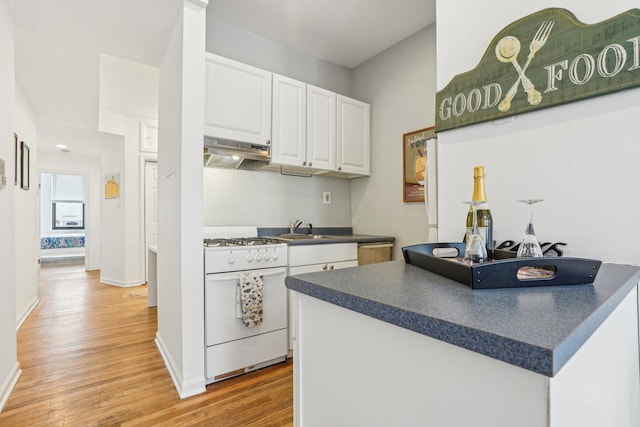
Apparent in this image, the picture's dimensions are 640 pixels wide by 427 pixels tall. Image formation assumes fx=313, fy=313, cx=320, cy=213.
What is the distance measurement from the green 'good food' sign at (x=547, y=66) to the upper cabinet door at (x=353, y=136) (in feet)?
5.23

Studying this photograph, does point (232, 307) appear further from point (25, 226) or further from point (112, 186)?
point (112, 186)

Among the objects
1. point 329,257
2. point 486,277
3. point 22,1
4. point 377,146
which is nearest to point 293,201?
point 329,257

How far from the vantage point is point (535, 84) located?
1.15 metres

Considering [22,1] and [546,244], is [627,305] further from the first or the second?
[22,1]

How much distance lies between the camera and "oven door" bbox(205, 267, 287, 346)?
6.40 ft

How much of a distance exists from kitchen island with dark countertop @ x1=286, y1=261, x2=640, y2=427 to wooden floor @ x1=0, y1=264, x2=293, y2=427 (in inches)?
43.6

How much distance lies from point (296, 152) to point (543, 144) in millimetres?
1832

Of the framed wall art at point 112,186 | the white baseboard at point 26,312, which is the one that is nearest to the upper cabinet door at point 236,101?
the white baseboard at point 26,312

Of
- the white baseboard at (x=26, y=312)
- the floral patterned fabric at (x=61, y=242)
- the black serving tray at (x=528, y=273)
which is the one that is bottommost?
the white baseboard at (x=26, y=312)

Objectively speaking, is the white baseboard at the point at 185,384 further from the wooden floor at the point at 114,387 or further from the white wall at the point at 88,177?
the white wall at the point at 88,177

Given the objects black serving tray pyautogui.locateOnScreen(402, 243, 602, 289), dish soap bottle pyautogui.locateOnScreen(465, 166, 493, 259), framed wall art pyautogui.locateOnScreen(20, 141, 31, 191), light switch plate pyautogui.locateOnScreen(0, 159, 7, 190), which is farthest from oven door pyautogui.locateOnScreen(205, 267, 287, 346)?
framed wall art pyautogui.locateOnScreen(20, 141, 31, 191)

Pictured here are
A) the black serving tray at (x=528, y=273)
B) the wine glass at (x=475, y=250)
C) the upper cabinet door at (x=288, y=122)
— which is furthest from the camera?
the upper cabinet door at (x=288, y=122)

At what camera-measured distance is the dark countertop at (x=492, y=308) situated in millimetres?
418

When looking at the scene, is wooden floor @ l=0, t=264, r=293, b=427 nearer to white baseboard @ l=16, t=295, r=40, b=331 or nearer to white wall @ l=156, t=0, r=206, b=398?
white baseboard @ l=16, t=295, r=40, b=331
